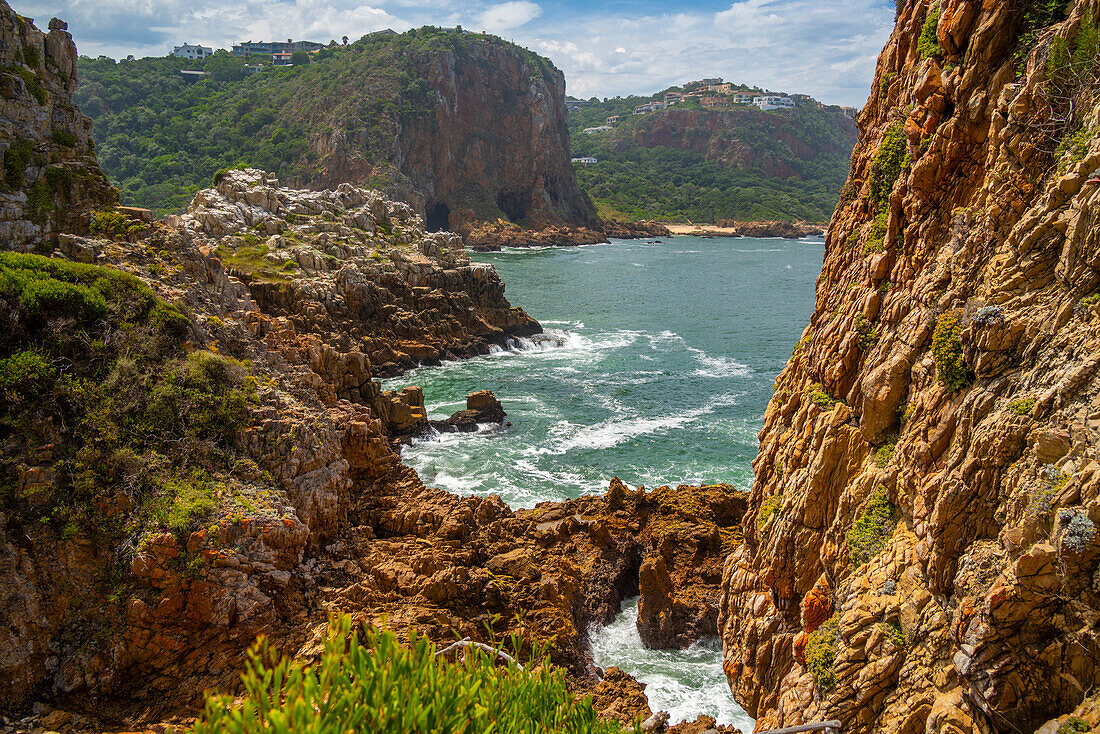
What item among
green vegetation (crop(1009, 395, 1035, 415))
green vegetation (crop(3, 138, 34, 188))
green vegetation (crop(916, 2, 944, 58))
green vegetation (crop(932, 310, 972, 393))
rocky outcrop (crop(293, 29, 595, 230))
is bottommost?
green vegetation (crop(1009, 395, 1035, 415))

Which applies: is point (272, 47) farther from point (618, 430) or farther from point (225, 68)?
point (618, 430)

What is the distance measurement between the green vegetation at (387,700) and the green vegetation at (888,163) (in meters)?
10.2

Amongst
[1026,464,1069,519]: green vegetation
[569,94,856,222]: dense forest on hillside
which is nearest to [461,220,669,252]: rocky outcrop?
[569,94,856,222]: dense forest on hillside

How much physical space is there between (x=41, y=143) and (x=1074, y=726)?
2587 centimetres

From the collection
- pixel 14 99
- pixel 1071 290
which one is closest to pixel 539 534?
pixel 1071 290

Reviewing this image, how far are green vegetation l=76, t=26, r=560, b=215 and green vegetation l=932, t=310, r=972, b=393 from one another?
10119 cm

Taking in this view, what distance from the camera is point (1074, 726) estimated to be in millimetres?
6219

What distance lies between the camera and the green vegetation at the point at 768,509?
12945 millimetres

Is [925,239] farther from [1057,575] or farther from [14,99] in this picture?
[14,99]

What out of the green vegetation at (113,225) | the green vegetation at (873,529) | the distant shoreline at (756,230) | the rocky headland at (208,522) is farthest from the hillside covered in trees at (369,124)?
the green vegetation at (873,529)

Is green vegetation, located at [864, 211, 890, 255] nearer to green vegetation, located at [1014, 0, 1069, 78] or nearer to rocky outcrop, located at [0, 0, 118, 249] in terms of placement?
green vegetation, located at [1014, 0, 1069, 78]

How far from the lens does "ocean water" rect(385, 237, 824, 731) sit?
2727 centimetres

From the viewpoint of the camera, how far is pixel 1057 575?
673 cm

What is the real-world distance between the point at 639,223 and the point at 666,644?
13782 cm
